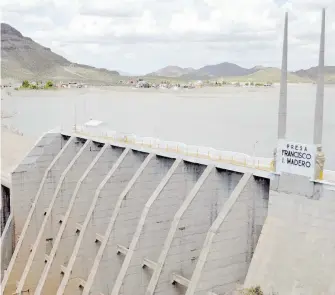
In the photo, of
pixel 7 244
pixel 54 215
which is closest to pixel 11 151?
pixel 7 244

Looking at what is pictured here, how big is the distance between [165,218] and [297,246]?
713 cm

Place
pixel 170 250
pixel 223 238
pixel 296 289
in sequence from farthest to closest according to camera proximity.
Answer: pixel 170 250
pixel 223 238
pixel 296 289

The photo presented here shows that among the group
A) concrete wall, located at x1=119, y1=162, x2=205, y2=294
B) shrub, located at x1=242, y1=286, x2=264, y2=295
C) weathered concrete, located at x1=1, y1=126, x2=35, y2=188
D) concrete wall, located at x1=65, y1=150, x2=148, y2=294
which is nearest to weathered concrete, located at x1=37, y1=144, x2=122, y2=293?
concrete wall, located at x1=65, y1=150, x2=148, y2=294

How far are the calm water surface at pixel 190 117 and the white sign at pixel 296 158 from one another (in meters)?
4.74

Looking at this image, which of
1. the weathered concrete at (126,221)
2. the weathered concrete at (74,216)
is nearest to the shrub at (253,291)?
the weathered concrete at (126,221)

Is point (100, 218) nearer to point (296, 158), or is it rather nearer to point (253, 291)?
point (253, 291)

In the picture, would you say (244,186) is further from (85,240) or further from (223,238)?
(85,240)

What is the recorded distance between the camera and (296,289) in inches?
626

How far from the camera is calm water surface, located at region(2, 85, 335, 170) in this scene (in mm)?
41656

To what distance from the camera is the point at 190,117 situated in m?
64.7

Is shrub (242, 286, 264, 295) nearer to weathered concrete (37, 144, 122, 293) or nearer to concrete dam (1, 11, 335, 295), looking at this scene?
concrete dam (1, 11, 335, 295)

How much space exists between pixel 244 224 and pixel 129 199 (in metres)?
6.86

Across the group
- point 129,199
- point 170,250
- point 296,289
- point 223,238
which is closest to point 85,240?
point 129,199

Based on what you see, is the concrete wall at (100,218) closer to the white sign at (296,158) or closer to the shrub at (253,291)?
the white sign at (296,158)
